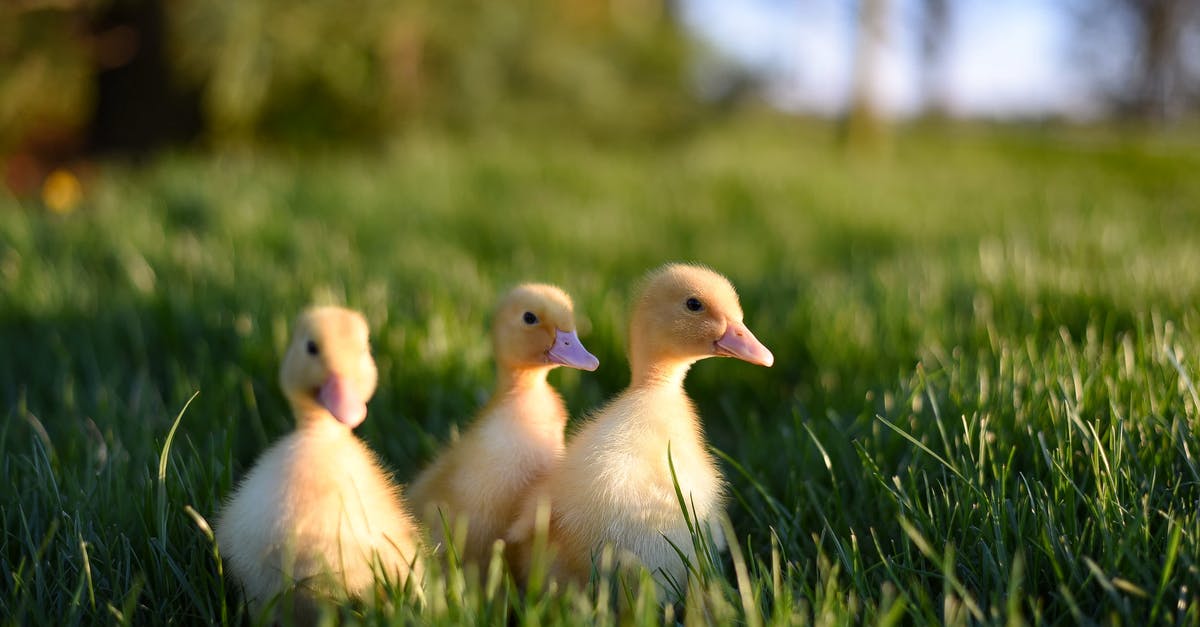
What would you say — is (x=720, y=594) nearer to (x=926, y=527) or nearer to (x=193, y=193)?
(x=926, y=527)

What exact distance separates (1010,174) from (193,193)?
771 cm

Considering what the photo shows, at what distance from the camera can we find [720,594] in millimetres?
1438

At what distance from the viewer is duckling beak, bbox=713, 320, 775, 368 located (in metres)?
1.67

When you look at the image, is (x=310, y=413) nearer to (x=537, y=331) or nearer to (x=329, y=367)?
(x=329, y=367)

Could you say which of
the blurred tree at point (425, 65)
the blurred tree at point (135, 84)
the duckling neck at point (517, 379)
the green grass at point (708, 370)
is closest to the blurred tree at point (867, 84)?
the blurred tree at point (425, 65)

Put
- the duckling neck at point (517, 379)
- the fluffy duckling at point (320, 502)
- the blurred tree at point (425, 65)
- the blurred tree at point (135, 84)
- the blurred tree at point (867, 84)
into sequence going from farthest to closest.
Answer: the blurred tree at point (867, 84) → the blurred tree at point (135, 84) → the blurred tree at point (425, 65) → the duckling neck at point (517, 379) → the fluffy duckling at point (320, 502)

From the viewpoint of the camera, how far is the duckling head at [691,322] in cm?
167

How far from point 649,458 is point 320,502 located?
570 mm

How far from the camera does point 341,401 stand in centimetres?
156

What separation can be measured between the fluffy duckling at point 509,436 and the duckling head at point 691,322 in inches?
5.2

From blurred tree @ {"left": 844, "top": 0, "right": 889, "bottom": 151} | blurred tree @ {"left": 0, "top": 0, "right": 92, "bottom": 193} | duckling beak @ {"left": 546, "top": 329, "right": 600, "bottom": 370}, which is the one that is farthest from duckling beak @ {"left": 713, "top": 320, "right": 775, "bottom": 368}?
blurred tree @ {"left": 844, "top": 0, "right": 889, "bottom": 151}

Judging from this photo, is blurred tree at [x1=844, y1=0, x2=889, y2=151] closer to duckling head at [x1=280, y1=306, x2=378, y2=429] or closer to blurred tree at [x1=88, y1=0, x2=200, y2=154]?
blurred tree at [x1=88, y1=0, x2=200, y2=154]

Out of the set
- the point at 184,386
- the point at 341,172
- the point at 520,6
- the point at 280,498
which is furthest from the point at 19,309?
the point at 520,6

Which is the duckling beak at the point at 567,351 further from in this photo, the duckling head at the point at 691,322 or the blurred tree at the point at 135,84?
the blurred tree at the point at 135,84
